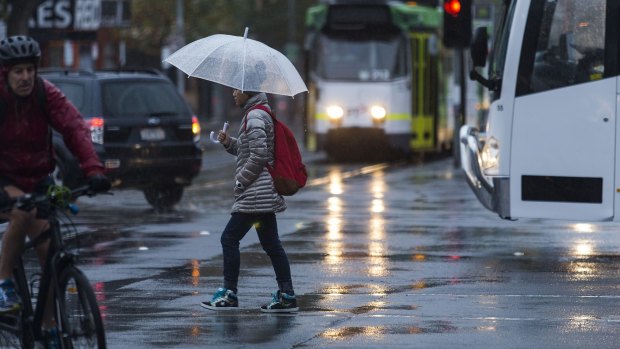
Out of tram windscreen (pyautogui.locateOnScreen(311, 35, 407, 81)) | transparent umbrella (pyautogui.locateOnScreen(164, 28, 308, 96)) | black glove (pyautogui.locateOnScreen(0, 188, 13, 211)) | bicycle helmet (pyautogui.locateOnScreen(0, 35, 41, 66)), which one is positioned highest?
bicycle helmet (pyautogui.locateOnScreen(0, 35, 41, 66))

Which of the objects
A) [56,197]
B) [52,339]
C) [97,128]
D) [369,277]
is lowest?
[369,277]

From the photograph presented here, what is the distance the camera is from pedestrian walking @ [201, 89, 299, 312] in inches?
402

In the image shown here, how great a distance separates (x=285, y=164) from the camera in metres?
10.3

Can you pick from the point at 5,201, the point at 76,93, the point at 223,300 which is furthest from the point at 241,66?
the point at 76,93

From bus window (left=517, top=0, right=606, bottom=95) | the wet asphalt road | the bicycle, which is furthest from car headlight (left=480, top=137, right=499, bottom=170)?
the bicycle

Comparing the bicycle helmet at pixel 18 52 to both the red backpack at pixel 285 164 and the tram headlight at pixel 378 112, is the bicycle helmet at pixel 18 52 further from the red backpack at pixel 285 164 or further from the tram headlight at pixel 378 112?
the tram headlight at pixel 378 112

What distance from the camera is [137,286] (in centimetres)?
1175

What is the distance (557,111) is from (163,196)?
25.5 ft

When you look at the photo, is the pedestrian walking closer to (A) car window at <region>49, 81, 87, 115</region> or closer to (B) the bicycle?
(B) the bicycle

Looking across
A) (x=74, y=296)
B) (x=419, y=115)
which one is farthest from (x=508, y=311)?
(x=419, y=115)

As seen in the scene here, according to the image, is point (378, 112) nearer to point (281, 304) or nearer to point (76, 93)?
point (76, 93)

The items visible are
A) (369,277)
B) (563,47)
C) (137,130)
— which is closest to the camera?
(369,277)

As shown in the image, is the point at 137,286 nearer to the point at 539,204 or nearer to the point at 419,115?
the point at 539,204

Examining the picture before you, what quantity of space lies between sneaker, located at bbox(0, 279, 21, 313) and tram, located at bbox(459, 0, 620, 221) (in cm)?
662
